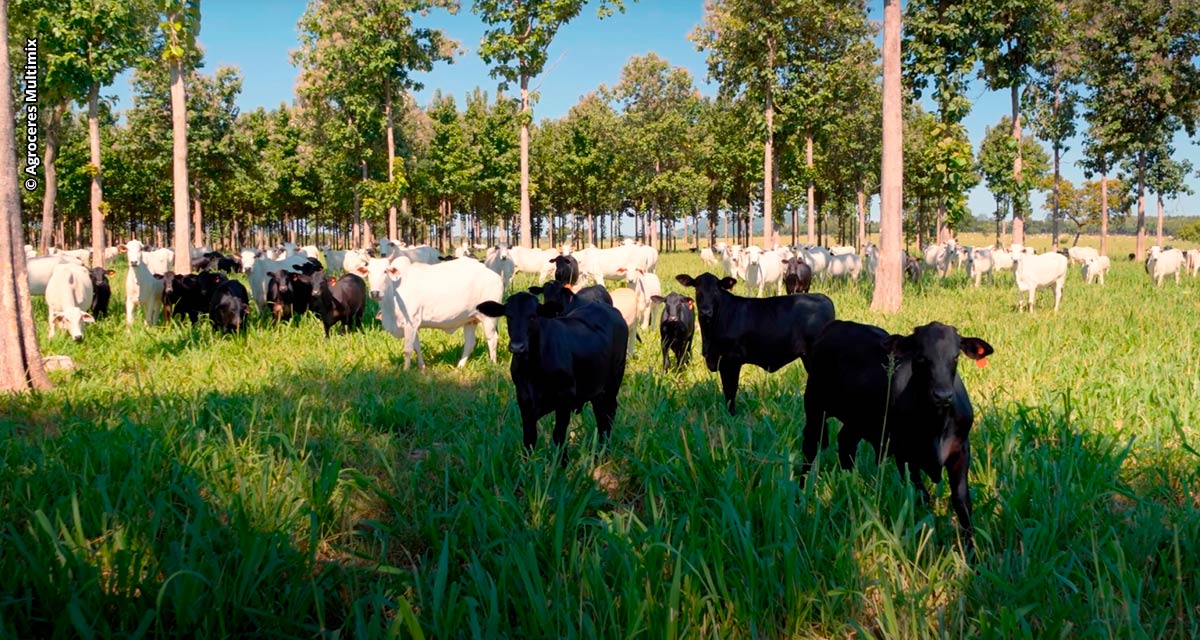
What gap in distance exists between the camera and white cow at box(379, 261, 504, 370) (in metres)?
10.2

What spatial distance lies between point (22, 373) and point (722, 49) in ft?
89.6

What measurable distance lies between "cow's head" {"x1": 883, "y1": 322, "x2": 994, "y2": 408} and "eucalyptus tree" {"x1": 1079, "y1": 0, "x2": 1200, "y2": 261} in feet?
106

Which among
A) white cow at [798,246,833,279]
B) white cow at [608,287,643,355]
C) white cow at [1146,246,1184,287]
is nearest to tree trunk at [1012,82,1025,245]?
white cow at [1146,246,1184,287]

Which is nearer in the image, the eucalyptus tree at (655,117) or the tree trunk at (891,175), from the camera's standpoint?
the tree trunk at (891,175)

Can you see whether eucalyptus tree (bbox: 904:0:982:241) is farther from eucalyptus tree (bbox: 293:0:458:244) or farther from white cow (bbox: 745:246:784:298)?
eucalyptus tree (bbox: 293:0:458:244)

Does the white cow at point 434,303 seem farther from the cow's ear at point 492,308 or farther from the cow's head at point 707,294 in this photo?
the cow's ear at point 492,308

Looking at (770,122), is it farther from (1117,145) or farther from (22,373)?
(22,373)

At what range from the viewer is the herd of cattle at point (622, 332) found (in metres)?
3.98

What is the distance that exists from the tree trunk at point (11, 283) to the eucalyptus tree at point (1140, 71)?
34001mm

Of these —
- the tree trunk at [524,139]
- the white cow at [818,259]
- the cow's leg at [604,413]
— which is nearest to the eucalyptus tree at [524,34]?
the tree trunk at [524,139]

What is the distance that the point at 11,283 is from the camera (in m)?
7.68

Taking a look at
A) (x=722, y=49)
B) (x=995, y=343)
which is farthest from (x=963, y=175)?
(x=722, y=49)

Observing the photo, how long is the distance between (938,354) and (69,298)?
13.4m

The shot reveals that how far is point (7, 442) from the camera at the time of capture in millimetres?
5348
